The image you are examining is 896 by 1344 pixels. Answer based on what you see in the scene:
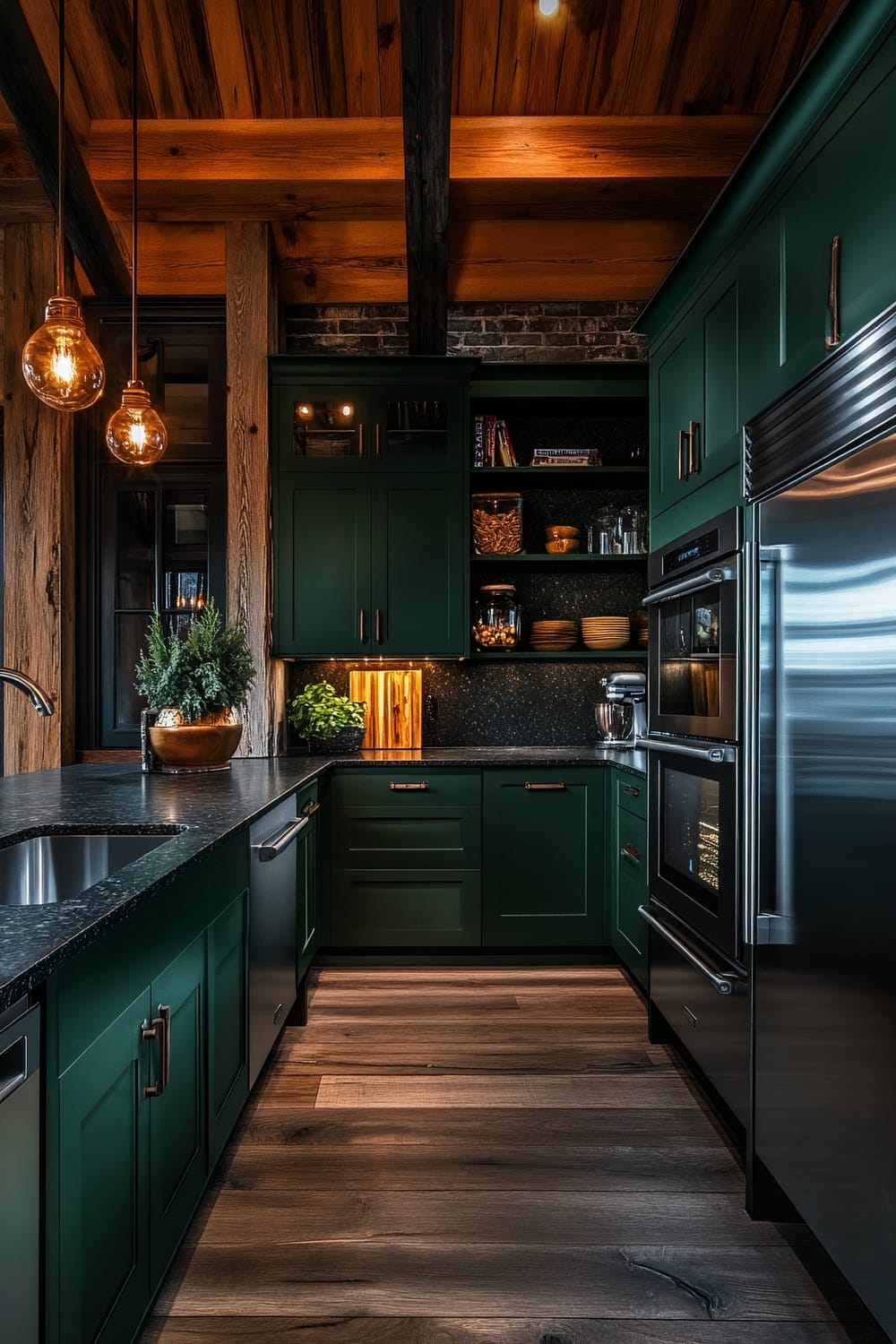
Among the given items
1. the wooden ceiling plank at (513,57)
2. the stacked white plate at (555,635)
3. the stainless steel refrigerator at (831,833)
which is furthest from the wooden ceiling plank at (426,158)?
the stainless steel refrigerator at (831,833)

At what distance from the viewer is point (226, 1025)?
178 centimetres

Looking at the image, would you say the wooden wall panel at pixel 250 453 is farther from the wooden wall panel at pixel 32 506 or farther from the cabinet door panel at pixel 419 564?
the wooden wall panel at pixel 32 506

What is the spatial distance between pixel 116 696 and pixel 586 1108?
8.53ft

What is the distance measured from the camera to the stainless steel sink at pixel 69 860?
5.49ft

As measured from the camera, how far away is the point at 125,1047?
1.19 m

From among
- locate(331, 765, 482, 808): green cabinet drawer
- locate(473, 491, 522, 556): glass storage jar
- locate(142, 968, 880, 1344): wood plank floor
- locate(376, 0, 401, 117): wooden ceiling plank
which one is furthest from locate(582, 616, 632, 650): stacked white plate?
locate(376, 0, 401, 117): wooden ceiling plank

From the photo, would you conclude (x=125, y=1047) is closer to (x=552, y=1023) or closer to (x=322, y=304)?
(x=552, y=1023)

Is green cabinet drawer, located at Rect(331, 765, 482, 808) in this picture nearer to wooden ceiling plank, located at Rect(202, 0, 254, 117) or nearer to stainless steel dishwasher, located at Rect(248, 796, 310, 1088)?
stainless steel dishwasher, located at Rect(248, 796, 310, 1088)

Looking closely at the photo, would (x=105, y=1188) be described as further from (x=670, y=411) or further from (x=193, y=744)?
(x=670, y=411)

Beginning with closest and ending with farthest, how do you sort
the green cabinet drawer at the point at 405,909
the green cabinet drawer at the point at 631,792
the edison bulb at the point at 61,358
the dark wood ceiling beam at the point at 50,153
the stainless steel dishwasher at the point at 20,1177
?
the stainless steel dishwasher at the point at 20,1177 → the edison bulb at the point at 61,358 → the dark wood ceiling beam at the point at 50,153 → the green cabinet drawer at the point at 631,792 → the green cabinet drawer at the point at 405,909

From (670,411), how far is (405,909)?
2193 millimetres

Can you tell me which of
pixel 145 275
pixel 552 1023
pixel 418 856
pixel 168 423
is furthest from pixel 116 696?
pixel 552 1023

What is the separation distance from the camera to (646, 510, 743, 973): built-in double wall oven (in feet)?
6.28

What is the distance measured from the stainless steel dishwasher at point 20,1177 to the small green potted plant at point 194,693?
1.77 meters
